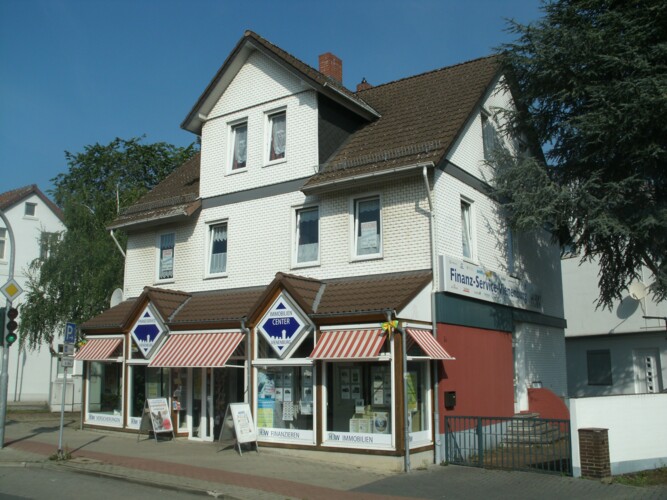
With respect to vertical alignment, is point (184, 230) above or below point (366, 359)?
above

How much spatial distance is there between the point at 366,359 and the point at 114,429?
9.94 m

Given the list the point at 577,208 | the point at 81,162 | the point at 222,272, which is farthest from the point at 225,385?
the point at 81,162

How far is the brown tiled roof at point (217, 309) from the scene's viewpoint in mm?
17453

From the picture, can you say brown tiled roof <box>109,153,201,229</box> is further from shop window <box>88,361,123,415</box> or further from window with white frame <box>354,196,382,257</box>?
window with white frame <box>354,196,382,257</box>

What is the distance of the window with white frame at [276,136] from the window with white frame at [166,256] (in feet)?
15.1

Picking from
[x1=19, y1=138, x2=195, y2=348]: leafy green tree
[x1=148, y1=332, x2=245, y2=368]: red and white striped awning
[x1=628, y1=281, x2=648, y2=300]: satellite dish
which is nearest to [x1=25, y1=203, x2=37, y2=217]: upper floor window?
[x1=19, y1=138, x2=195, y2=348]: leafy green tree

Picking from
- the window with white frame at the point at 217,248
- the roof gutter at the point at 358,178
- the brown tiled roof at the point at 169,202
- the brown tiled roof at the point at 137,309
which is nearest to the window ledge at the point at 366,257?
the roof gutter at the point at 358,178

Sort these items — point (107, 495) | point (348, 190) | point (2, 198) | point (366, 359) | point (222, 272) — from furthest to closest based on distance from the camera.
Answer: point (2, 198) < point (222, 272) < point (348, 190) < point (366, 359) < point (107, 495)

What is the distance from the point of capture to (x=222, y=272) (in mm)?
19906

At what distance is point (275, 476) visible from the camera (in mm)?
13055

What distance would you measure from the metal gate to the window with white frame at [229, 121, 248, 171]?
31.9 feet

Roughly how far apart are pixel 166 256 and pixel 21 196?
2269 cm

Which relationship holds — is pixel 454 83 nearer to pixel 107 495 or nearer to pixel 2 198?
pixel 107 495

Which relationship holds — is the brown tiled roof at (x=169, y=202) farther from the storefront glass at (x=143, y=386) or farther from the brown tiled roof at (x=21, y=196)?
the brown tiled roof at (x=21, y=196)
